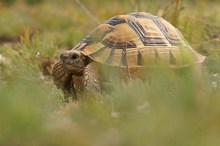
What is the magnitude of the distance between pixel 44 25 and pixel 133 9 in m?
4.83

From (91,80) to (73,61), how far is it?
0.19 m

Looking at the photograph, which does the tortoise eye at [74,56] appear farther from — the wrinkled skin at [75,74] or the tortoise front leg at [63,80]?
→ the tortoise front leg at [63,80]

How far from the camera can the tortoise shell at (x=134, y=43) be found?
342 cm

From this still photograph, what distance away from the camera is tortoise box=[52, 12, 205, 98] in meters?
3.39

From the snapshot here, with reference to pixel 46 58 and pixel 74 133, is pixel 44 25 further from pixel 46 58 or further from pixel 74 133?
pixel 74 133

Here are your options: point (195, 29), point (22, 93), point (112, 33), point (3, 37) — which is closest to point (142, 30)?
point (112, 33)

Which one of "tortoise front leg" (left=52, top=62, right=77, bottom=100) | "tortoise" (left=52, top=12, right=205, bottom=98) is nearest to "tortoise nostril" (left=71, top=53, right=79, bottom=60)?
"tortoise" (left=52, top=12, right=205, bottom=98)

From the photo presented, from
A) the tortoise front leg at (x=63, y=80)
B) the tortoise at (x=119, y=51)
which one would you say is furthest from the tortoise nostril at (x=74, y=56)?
the tortoise front leg at (x=63, y=80)

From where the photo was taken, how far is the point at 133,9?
202 inches

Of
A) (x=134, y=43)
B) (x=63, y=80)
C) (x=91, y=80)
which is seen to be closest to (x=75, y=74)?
(x=63, y=80)

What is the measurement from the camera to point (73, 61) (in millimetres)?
3432

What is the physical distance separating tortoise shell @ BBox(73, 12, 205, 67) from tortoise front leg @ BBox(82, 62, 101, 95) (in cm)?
8

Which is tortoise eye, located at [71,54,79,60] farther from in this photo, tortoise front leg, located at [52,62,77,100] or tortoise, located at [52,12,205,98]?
tortoise front leg, located at [52,62,77,100]

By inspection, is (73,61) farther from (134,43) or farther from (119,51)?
(134,43)
